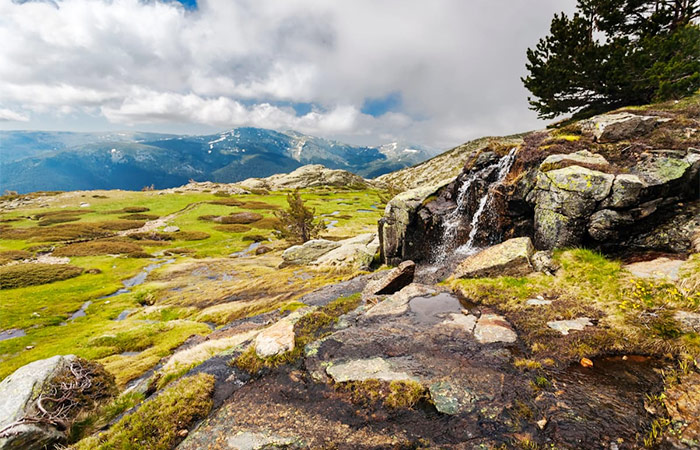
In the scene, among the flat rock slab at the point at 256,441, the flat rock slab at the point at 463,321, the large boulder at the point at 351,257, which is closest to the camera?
the flat rock slab at the point at 256,441

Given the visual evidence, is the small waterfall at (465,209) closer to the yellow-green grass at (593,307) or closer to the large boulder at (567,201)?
the large boulder at (567,201)

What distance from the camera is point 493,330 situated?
1208 centimetres

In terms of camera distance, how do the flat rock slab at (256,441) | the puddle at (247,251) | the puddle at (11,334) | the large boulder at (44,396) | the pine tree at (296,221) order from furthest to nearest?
the puddle at (247,251)
the pine tree at (296,221)
the puddle at (11,334)
the large boulder at (44,396)
the flat rock slab at (256,441)

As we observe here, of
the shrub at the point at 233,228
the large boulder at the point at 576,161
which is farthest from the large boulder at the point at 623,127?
the shrub at the point at 233,228

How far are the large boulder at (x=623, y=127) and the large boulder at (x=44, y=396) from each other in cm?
3518

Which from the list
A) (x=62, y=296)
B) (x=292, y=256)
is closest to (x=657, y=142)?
(x=292, y=256)

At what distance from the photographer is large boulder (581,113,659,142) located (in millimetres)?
19844

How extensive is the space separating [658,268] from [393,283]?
13.6m

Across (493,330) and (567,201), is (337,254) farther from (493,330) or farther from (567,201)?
(493,330)

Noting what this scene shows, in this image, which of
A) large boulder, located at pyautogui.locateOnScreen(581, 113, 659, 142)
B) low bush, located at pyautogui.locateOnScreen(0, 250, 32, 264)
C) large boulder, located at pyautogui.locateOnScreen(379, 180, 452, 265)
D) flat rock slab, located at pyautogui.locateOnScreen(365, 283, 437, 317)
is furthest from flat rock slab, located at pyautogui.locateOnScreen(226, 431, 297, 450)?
low bush, located at pyautogui.locateOnScreen(0, 250, 32, 264)

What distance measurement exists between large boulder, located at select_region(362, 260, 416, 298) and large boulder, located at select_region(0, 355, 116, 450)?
1493 centimetres

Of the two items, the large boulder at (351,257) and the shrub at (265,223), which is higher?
the shrub at (265,223)

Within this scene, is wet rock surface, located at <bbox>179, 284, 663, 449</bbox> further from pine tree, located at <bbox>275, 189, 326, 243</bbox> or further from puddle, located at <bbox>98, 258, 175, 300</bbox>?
puddle, located at <bbox>98, 258, 175, 300</bbox>

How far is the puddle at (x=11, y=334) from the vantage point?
27.6 m
